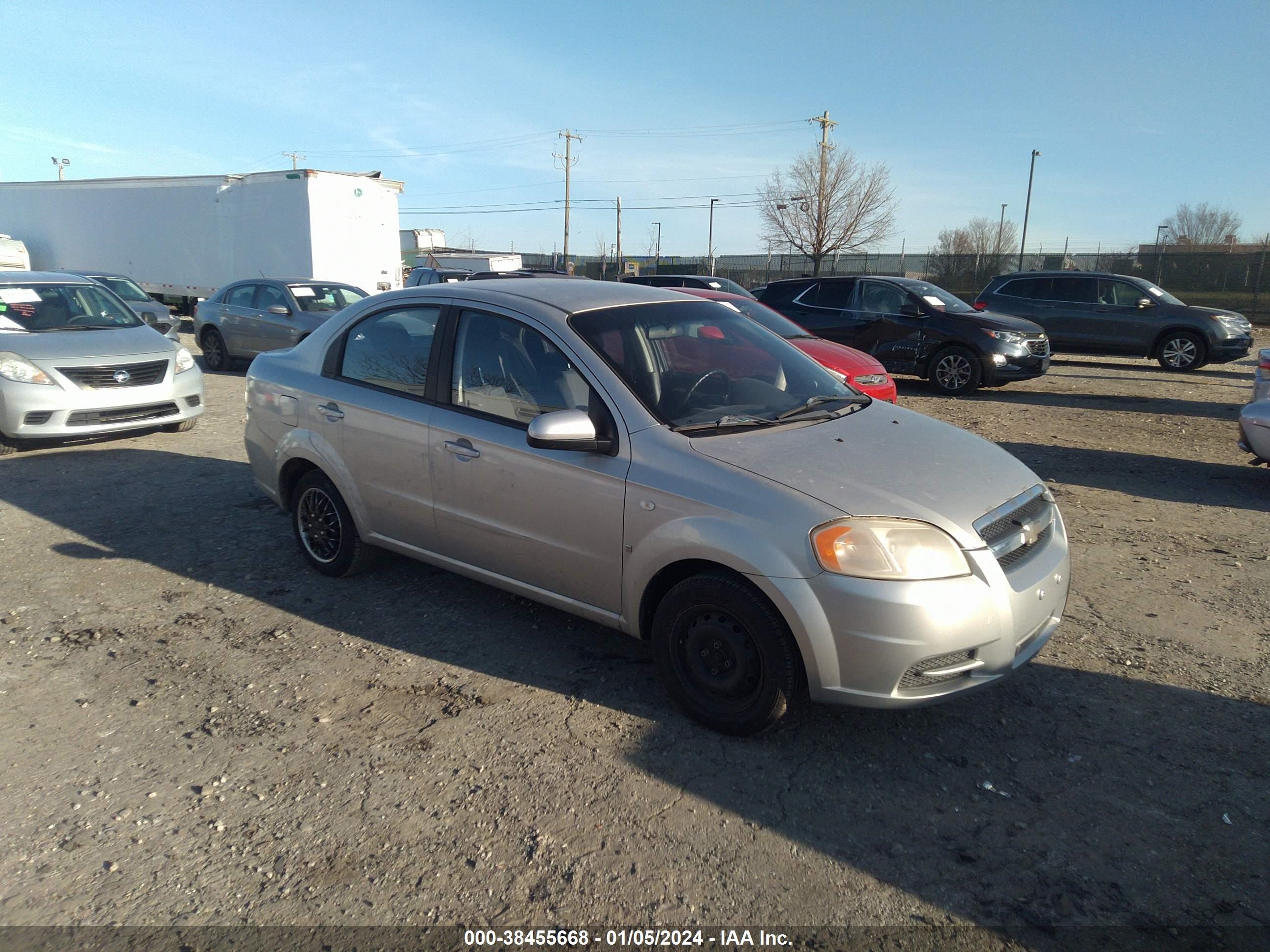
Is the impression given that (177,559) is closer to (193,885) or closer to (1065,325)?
(193,885)

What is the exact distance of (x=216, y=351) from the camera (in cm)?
1489

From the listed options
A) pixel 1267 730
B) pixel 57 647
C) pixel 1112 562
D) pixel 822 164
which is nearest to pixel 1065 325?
pixel 1112 562

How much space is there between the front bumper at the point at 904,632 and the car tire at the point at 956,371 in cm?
1017

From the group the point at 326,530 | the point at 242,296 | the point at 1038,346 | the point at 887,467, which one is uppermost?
the point at 242,296

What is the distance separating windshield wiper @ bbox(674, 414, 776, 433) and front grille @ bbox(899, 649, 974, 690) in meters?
1.24

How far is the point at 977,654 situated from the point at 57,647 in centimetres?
430

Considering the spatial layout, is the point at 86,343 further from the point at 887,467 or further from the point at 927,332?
the point at 927,332

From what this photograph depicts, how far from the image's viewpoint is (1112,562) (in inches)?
210

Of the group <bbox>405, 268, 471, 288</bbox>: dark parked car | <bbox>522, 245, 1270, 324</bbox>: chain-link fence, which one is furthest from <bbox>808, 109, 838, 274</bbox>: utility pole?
<bbox>405, 268, 471, 288</bbox>: dark parked car

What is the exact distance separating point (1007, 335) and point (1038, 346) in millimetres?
719

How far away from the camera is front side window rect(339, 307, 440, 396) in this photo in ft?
14.4

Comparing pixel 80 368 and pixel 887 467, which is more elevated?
pixel 887 467

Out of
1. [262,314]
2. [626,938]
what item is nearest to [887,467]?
[626,938]

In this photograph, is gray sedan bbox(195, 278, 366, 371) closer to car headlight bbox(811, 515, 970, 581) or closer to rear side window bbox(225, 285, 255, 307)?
rear side window bbox(225, 285, 255, 307)
